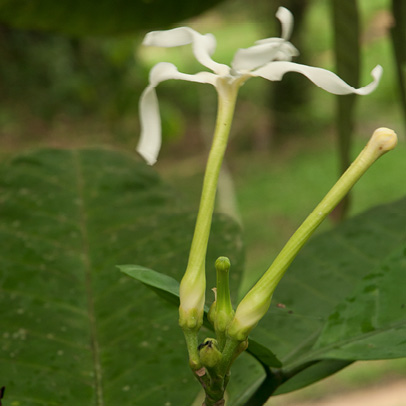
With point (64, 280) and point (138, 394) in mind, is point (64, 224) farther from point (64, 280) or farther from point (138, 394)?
point (138, 394)

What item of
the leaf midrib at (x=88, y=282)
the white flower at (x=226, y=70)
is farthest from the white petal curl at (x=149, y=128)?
the leaf midrib at (x=88, y=282)

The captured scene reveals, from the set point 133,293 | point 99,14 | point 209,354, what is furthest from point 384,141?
point 99,14

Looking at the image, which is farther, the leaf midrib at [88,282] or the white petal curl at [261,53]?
the leaf midrib at [88,282]

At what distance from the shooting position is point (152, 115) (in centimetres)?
35

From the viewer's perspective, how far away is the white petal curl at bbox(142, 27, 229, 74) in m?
0.36

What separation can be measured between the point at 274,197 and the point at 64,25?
13.7ft

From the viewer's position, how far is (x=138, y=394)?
0.46 m

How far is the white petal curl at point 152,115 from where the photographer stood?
347mm

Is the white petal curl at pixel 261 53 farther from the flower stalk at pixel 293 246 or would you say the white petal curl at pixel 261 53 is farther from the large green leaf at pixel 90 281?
the large green leaf at pixel 90 281

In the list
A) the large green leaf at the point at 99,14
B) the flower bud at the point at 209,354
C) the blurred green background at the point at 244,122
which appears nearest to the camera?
the flower bud at the point at 209,354

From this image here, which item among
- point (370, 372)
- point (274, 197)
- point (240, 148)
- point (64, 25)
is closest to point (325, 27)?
point (240, 148)

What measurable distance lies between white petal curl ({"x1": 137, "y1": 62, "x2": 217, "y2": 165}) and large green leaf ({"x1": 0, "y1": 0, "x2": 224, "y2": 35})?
0.44 meters

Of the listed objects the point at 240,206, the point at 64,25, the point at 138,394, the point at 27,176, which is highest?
the point at 240,206

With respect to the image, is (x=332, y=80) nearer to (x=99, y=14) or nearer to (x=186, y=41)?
(x=186, y=41)
